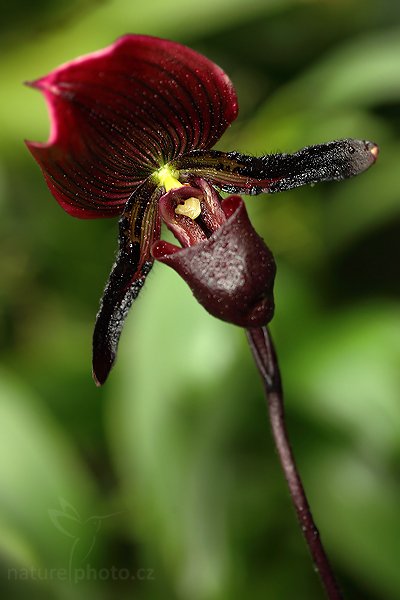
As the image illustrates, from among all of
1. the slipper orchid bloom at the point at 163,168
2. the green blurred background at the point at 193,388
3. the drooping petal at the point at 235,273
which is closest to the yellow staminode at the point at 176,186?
the slipper orchid bloom at the point at 163,168

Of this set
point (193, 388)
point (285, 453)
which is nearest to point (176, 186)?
point (285, 453)

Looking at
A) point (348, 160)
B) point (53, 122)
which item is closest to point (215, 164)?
point (348, 160)

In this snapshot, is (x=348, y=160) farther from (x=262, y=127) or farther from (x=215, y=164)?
(x=262, y=127)

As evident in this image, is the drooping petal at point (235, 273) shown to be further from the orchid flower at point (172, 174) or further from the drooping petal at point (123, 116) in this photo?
the drooping petal at point (123, 116)

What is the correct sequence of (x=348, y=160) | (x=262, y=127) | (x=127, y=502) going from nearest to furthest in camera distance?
1. (x=348, y=160)
2. (x=127, y=502)
3. (x=262, y=127)

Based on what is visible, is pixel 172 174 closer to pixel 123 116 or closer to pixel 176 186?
pixel 176 186

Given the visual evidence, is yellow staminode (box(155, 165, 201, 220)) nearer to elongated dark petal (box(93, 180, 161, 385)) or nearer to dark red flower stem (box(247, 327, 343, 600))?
elongated dark petal (box(93, 180, 161, 385))
